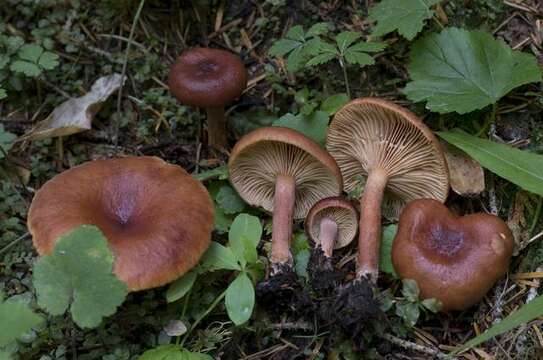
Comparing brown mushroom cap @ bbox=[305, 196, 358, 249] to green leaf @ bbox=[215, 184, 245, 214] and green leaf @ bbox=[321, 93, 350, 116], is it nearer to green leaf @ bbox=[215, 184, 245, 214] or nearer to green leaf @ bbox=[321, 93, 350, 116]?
green leaf @ bbox=[215, 184, 245, 214]

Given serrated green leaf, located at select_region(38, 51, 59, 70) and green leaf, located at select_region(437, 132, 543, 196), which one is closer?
green leaf, located at select_region(437, 132, 543, 196)

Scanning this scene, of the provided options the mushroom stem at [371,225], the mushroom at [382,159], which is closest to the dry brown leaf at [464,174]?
the mushroom at [382,159]

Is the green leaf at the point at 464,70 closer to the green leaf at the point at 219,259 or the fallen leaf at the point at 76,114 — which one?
the green leaf at the point at 219,259

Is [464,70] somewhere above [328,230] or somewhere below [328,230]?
above

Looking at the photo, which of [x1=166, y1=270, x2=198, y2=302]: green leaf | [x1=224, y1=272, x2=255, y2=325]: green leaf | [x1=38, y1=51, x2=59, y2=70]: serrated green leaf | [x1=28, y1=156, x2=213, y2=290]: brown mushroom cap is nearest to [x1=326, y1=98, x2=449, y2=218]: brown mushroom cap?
[x1=28, y1=156, x2=213, y2=290]: brown mushroom cap

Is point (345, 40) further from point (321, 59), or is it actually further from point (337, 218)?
point (337, 218)

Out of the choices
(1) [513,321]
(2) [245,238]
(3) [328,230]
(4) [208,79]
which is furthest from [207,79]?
(1) [513,321]

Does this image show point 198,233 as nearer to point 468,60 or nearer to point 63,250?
point 63,250

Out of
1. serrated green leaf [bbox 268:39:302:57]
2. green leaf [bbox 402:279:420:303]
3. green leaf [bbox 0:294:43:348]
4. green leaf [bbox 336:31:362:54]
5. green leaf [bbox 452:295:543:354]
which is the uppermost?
green leaf [bbox 336:31:362:54]
